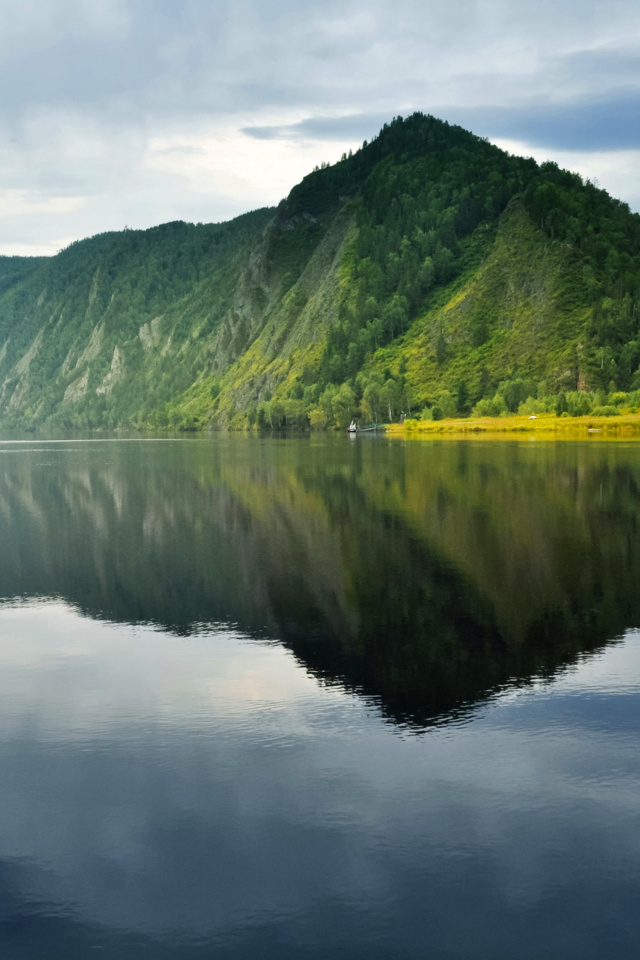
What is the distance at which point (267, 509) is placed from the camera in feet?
140

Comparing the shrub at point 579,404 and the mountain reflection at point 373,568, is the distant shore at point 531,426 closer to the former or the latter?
the shrub at point 579,404

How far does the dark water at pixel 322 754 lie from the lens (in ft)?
29.8

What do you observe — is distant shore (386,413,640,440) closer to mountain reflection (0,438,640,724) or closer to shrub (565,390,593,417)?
shrub (565,390,593,417)

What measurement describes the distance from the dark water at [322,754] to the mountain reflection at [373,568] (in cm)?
14

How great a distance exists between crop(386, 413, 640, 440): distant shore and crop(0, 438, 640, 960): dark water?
126m

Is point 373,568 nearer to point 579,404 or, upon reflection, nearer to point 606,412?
point 606,412

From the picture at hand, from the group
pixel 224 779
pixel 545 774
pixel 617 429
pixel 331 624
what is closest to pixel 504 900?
pixel 545 774

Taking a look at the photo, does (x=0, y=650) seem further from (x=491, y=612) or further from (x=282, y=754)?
(x=491, y=612)

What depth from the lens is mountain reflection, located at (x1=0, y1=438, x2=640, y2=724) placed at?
17.9 m

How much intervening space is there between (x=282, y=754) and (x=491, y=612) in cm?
938

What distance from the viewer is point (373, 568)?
89.2ft

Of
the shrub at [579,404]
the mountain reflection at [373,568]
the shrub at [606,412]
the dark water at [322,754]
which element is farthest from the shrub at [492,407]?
the dark water at [322,754]

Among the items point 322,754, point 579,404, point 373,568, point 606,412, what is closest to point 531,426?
point 606,412

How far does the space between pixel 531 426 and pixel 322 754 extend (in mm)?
153144
